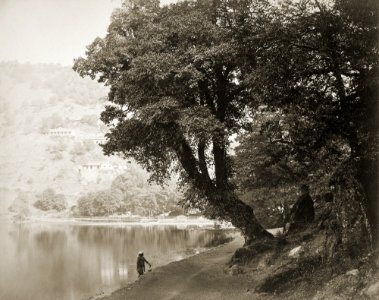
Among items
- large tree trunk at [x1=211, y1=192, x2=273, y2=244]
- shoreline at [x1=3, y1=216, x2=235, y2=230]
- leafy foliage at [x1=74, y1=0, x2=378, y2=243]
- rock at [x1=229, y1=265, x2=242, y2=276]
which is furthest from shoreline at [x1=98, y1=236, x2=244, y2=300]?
shoreline at [x1=3, y1=216, x2=235, y2=230]

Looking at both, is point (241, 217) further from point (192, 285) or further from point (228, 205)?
point (192, 285)

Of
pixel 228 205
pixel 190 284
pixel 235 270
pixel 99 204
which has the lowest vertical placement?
pixel 99 204

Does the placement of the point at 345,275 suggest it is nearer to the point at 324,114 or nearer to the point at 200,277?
the point at 324,114

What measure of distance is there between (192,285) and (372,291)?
8567 mm

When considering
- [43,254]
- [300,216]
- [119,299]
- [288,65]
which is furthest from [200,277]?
[43,254]

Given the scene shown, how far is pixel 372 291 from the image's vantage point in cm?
747

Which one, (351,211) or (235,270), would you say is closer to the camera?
(351,211)

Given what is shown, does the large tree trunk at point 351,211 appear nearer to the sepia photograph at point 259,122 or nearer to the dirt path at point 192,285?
the sepia photograph at point 259,122

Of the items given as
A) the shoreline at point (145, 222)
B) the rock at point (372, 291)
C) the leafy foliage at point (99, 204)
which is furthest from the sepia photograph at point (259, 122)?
the leafy foliage at point (99, 204)

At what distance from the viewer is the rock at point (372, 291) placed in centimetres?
735

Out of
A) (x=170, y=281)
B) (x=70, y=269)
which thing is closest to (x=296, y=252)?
(x=170, y=281)

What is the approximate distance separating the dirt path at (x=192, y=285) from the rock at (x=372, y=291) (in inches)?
171

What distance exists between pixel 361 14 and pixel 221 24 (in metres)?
7.77

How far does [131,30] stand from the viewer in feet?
59.9
